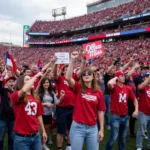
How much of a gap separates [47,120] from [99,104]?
2.06 metres

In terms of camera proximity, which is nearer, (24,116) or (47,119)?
(24,116)

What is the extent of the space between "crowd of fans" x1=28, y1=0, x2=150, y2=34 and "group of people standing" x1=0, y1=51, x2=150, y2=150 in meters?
33.1

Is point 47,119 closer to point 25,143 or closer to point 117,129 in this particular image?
point 117,129

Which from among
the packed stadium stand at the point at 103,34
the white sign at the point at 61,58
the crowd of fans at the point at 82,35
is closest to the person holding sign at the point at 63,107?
the white sign at the point at 61,58

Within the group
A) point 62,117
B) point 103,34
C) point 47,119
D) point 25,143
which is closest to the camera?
point 25,143

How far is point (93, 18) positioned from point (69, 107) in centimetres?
4575

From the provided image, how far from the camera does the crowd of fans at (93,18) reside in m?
38.2

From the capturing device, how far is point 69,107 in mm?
5145

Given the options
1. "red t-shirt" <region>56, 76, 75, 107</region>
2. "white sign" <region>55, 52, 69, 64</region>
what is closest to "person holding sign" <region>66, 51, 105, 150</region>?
"white sign" <region>55, 52, 69, 64</region>

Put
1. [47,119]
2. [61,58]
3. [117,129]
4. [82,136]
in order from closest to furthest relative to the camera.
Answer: [82,136]
[117,129]
[61,58]
[47,119]

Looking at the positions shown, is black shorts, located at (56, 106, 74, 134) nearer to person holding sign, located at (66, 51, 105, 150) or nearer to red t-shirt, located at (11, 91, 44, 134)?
person holding sign, located at (66, 51, 105, 150)

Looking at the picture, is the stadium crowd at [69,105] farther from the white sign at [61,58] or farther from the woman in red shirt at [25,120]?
the white sign at [61,58]

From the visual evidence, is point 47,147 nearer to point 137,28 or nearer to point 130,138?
point 130,138

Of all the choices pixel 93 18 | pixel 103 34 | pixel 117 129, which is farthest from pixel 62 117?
pixel 93 18
